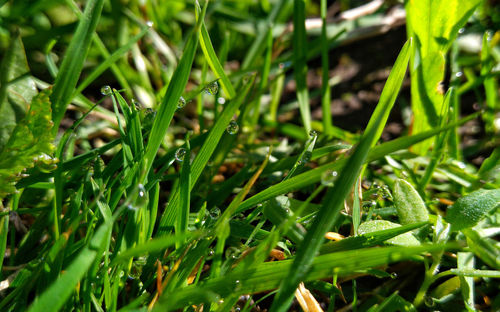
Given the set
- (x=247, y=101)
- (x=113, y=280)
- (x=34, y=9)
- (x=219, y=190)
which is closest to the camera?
(x=113, y=280)

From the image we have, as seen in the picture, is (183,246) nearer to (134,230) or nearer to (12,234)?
(134,230)

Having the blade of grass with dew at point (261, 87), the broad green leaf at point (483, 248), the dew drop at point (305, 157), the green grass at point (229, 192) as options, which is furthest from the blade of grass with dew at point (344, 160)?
the blade of grass with dew at point (261, 87)

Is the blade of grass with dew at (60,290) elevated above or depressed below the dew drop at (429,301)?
above

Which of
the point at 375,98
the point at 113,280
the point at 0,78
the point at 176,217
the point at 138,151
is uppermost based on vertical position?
the point at 375,98

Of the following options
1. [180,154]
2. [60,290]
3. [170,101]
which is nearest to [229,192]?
[180,154]

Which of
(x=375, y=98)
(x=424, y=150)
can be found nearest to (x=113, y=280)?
(x=424, y=150)

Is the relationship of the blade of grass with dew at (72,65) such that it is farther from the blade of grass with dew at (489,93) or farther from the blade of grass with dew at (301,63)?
the blade of grass with dew at (489,93)

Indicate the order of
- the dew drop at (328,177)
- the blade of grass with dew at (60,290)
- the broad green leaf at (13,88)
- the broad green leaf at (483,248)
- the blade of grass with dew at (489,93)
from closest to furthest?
1. the blade of grass with dew at (60,290)
2. the dew drop at (328,177)
3. the broad green leaf at (483,248)
4. the broad green leaf at (13,88)
5. the blade of grass with dew at (489,93)
